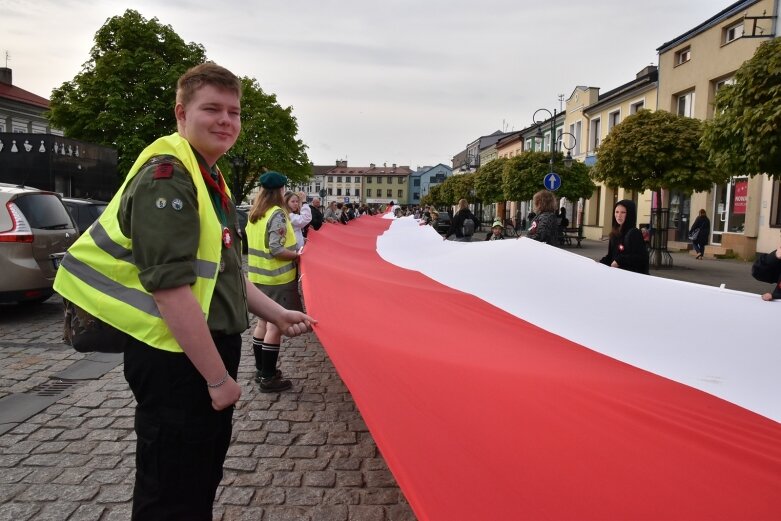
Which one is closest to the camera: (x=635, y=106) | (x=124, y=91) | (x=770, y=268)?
(x=770, y=268)

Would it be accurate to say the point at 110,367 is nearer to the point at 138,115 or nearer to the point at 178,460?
the point at 178,460

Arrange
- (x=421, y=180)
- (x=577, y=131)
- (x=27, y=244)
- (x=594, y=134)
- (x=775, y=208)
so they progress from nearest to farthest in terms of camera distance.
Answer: (x=27, y=244) → (x=775, y=208) → (x=594, y=134) → (x=577, y=131) → (x=421, y=180)

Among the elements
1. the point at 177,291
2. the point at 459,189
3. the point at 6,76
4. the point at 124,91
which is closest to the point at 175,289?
the point at 177,291

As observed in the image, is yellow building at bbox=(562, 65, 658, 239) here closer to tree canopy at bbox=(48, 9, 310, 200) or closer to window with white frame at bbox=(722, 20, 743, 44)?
window with white frame at bbox=(722, 20, 743, 44)

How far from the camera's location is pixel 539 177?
1134 inches

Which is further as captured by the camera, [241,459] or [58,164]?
[58,164]

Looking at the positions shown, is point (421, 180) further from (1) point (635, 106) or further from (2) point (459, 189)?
(1) point (635, 106)

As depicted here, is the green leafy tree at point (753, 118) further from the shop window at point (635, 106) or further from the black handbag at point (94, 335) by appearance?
the shop window at point (635, 106)

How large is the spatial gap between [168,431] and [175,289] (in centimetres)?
48

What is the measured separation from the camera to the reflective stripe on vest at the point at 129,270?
1786 millimetres

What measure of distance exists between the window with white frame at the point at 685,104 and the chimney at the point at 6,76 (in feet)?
156

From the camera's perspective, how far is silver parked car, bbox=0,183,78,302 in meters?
7.52

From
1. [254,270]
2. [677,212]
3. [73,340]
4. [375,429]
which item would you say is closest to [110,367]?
[254,270]

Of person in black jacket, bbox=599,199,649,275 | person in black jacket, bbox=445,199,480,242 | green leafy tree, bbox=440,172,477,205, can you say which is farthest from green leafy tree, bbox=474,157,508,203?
person in black jacket, bbox=599,199,649,275
